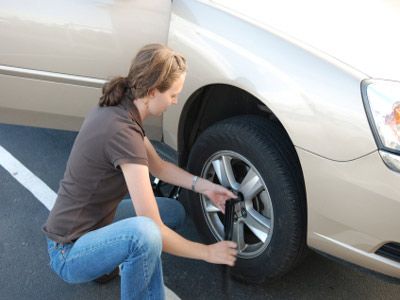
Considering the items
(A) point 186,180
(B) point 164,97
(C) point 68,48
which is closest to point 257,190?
(A) point 186,180

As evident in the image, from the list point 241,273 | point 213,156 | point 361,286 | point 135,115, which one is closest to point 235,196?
point 213,156

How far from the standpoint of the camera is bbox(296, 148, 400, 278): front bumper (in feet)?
5.26

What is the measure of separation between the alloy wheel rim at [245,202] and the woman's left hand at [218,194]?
0.21 ft

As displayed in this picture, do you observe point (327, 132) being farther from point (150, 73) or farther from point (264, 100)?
point (150, 73)

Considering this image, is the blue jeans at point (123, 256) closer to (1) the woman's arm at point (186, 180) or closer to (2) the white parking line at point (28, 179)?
(1) the woman's arm at point (186, 180)

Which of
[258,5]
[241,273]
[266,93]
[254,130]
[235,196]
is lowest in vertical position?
[241,273]

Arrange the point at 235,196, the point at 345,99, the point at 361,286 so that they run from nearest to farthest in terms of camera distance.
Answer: the point at 345,99, the point at 235,196, the point at 361,286

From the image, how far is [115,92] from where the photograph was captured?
1831mm

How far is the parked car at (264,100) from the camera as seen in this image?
1.65m

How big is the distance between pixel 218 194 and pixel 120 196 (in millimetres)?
445

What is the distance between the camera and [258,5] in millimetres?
2084

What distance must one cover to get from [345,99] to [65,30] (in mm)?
1466

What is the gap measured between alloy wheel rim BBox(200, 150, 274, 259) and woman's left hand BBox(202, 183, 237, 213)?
2.5 inches

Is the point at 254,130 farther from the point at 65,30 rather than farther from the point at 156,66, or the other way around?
the point at 65,30
